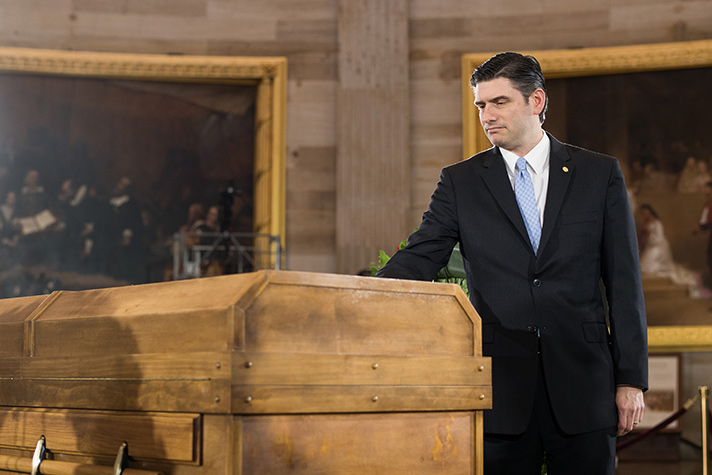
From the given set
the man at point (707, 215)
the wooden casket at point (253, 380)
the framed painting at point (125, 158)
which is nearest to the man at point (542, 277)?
the wooden casket at point (253, 380)

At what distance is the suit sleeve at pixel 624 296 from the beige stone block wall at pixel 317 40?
6442 millimetres

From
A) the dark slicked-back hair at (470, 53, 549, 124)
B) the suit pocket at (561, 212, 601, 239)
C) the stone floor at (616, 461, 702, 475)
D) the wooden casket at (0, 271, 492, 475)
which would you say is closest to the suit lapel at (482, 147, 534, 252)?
the suit pocket at (561, 212, 601, 239)

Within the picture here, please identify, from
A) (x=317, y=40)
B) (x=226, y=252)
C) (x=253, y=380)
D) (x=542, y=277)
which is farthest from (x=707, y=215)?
(x=253, y=380)

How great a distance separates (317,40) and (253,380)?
826cm

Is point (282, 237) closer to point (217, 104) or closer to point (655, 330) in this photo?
point (217, 104)

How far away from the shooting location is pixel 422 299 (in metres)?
2.06

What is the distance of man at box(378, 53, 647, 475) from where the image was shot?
254 cm

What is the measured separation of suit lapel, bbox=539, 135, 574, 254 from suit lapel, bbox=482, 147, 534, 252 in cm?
7

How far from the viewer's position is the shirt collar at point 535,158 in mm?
2820

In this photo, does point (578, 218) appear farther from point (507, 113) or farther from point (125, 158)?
point (125, 158)

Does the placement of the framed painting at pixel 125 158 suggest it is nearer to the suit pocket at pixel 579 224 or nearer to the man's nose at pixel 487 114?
the man's nose at pixel 487 114

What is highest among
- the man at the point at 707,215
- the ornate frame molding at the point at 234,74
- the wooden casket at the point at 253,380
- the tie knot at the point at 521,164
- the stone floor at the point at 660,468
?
the ornate frame molding at the point at 234,74

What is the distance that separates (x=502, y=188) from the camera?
2762mm

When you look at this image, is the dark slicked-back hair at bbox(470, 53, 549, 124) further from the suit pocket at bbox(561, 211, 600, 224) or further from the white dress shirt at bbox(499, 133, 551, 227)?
the suit pocket at bbox(561, 211, 600, 224)
